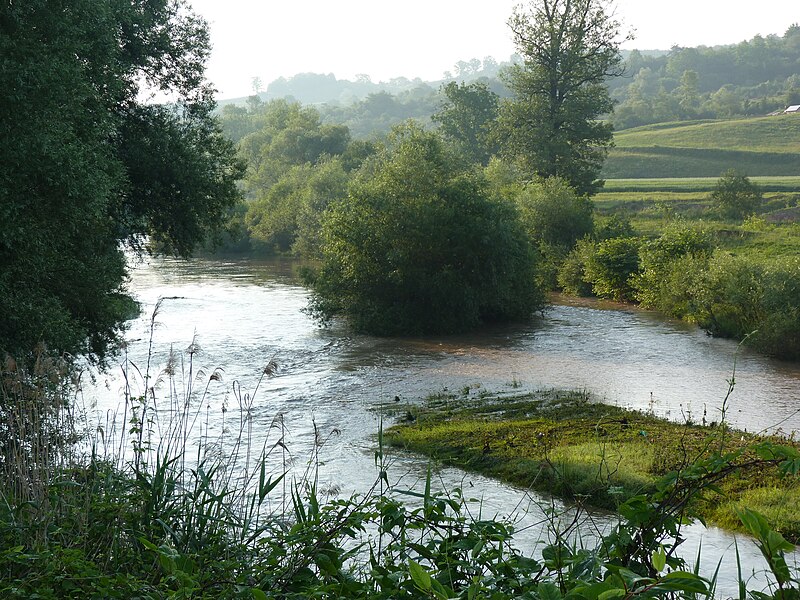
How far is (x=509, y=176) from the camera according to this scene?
55.8 m

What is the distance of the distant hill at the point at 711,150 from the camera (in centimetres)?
9238

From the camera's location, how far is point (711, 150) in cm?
9781

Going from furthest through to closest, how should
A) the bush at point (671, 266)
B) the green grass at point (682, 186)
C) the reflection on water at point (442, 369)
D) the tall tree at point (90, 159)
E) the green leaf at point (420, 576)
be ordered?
the green grass at point (682, 186) < the bush at point (671, 266) < the reflection on water at point (442, 369) < the tall tree at point (90, 159) < the green leaf at point (420, 576)

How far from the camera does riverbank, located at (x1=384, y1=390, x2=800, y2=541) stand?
11883mm

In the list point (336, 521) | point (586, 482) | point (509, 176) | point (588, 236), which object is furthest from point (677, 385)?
point (509, 176)

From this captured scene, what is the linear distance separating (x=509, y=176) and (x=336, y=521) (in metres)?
52.0

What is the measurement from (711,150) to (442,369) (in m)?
82.2

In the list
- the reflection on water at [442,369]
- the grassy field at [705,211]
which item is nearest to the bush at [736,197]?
the grassy field at [705,211]

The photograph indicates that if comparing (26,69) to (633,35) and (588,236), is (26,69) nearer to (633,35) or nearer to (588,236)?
(588,236)

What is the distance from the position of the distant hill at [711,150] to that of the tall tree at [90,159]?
7836 centimetres

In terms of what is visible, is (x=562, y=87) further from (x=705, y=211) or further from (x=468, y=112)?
(x=468, y=112)

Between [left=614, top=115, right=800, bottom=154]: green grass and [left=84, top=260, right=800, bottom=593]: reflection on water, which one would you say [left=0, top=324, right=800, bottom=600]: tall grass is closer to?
[left=84, top=260, right=800, bottom=593]: reflection on water

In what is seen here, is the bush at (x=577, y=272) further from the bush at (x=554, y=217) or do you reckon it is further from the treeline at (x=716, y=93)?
the treeline at (x=716, y=93)

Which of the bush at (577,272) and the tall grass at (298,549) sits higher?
the tall grass at (298,549)
